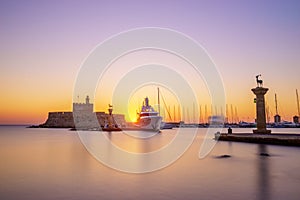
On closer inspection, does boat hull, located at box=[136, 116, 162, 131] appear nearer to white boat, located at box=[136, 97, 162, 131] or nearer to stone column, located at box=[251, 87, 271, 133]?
white boat, located at box=[136, 97, 162, 131]

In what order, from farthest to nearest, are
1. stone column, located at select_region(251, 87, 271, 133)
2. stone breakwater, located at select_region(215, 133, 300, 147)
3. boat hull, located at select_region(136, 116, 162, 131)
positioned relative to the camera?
boat hull, located at select_region(136, 116, 162, 131)
stone column, located at select_region(251, 87, 271, 133)
stone breakwater, located at select_region(215, 133, 300, 147)

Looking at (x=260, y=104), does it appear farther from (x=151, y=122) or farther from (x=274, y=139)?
(x=151, y=122)

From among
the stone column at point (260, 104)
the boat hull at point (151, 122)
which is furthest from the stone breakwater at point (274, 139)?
the boat hull at point (151, 122)

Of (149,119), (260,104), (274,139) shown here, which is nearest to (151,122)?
(149,119)

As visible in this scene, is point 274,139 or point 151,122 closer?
point 274,139

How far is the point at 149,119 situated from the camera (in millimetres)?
97438

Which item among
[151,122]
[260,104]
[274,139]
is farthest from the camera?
[151,122]

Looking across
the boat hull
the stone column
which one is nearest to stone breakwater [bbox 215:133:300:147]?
the stone column

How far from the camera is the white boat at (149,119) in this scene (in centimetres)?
9419

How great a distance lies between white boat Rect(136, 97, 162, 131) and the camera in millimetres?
94188

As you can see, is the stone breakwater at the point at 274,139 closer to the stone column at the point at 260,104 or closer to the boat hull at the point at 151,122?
the stone column at the point at 260,104

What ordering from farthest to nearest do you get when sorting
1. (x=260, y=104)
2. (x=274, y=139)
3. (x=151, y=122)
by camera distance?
(x=151, y=122)
(x=260, y=104)
(x=274, y=139)

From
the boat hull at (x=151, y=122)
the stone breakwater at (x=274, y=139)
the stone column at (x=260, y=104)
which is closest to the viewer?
the stone breakwater at (x=274, y=139)

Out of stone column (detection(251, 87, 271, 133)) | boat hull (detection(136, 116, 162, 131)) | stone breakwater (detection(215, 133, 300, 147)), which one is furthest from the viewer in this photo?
boat hull (detection(136, 116, 162, 131))
